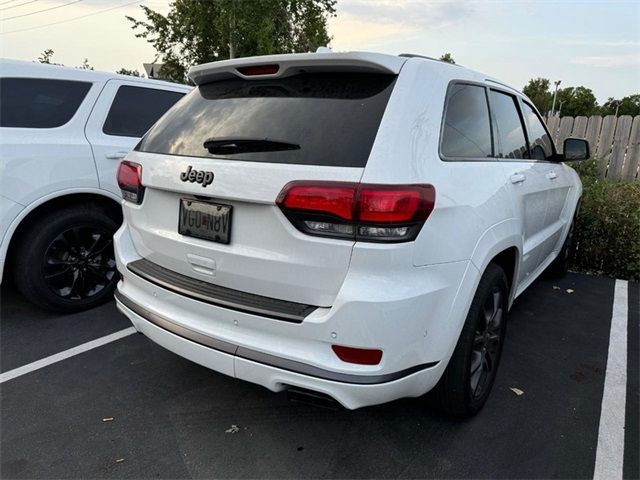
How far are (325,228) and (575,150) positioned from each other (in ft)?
10.7

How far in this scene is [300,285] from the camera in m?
1.90

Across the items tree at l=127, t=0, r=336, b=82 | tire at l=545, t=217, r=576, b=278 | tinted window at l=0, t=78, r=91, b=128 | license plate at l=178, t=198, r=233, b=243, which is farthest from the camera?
tree at l=127, t=0, r=336, b=82

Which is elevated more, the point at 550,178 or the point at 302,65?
the point at 302,65

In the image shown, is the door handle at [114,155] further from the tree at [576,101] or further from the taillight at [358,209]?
the tree at [576,101]

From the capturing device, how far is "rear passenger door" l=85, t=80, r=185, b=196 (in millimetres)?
3836

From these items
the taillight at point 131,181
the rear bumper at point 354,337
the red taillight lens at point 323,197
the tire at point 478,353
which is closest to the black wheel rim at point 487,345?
the tire at point 478,353

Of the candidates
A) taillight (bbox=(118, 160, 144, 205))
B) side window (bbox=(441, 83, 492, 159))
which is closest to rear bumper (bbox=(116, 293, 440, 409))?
taillight (bbox=(118, 160, 144, 205))

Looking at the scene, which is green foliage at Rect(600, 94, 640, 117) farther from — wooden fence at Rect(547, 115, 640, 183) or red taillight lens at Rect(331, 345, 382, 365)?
red taillight lens at Rect(331, 345, 382, 365)

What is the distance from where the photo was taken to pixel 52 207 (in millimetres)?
3664

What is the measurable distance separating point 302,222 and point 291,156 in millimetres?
294

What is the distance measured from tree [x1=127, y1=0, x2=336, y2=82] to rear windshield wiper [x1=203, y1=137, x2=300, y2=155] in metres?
15.8

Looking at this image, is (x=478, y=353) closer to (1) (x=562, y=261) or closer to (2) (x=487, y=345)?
(2) (x=487, y=345)

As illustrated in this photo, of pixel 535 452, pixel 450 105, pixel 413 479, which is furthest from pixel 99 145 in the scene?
pixel 535 452

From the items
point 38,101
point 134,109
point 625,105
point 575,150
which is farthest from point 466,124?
point 625,105
